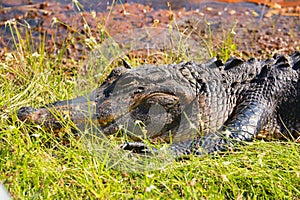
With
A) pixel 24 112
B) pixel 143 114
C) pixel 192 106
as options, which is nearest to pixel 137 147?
pixel 143 114

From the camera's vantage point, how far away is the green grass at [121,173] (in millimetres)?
3898

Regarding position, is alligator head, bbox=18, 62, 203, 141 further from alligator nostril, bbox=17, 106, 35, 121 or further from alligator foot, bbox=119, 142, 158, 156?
alligator foot, bbox=119, 142, 158, 156

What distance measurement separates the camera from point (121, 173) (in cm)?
424

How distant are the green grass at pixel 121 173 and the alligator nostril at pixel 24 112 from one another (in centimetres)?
6

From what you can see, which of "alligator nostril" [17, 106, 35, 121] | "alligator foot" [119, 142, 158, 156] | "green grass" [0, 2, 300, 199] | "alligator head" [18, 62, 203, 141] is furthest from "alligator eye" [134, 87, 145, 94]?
"alligator nostril" [17, 106, 35, 121]

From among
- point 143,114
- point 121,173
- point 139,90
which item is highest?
point 139,90

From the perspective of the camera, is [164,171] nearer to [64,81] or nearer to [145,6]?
[64,81]

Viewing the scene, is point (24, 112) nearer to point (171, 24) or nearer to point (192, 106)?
point (192, 106)

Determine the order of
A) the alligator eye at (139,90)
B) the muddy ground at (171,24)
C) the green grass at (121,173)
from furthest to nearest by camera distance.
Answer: the muddy ground at (171,24) → the alligator eye at (139,90) → the green grass at (121,173)

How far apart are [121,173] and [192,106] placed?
1.09 m

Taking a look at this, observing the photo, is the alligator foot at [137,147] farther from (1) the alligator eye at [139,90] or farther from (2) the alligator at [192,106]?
(1) the alligator eye at [139,90]

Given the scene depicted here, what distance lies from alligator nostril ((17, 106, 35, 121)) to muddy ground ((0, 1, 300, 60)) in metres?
2.33

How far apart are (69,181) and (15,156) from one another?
45 cm

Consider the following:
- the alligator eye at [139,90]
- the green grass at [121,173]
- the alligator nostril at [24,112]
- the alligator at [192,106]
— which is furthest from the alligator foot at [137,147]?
the alligator nostril at [24,112]
